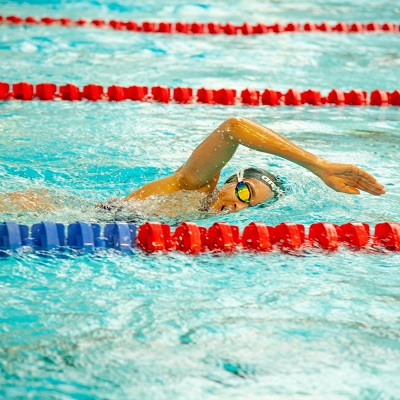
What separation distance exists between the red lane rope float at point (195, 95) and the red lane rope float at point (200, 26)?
2626 millimetres

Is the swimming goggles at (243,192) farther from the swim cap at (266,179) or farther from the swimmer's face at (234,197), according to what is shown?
the swim cap at (266,179)

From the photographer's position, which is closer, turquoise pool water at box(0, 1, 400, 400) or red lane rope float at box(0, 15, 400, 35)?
turquoise pool water at box(0, 1, 400, 400)

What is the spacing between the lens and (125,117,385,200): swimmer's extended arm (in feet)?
11.9

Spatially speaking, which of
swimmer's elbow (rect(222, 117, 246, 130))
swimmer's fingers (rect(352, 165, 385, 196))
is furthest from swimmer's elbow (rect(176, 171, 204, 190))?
swimmer's fingers (rect(352, 165, 385, 196))

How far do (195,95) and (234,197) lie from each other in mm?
3022

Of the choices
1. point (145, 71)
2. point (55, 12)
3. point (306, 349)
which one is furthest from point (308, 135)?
point (55, 12)

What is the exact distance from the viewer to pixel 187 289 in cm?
336

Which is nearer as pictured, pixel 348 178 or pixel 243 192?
pixel 348 178

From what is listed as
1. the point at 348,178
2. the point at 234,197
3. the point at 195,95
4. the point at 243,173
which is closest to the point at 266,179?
the point at 243,173

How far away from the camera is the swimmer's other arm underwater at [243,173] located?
3641 mm

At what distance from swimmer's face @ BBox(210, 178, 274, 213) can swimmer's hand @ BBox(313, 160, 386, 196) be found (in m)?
0.48

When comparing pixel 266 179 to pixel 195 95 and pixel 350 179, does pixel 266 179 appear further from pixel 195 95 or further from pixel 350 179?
pixel 195 95

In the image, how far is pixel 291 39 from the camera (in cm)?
930

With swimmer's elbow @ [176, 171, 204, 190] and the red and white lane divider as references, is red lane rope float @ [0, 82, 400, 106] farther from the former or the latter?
the red and white lane divider
